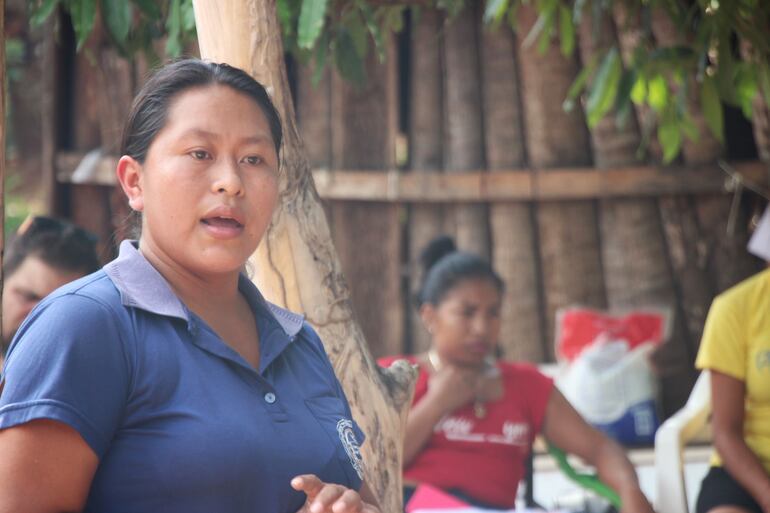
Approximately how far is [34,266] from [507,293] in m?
2.59

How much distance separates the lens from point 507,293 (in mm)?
5387

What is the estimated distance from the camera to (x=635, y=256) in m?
5.30

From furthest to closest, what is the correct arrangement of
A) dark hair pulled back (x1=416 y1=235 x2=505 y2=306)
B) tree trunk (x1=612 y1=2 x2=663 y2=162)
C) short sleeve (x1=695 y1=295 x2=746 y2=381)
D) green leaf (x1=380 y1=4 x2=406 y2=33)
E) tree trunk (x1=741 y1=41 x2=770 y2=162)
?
tree trunk (x1=612 y1=2 x2=663 y2=162) < tree trunk (x1=741 y1=41 x2=770 y2=162) < dark hair pulled back (x1=416 y1=235 x2=505 y2=306) < green leaf (x1=380 y1=4 x2=406 y2=33) < short sleeve (x1=695 y1=295 x2=746 y2=381)

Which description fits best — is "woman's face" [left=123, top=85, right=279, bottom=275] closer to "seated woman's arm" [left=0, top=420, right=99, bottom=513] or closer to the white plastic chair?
"seated woman's arm" [left=0, top=420, right=99, bottom=513]

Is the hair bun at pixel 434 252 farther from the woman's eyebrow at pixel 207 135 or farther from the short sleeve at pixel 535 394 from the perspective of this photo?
the woman's eyebrow at pixel 207 135

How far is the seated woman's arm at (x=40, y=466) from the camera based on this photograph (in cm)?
148

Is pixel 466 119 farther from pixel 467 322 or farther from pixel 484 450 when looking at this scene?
pixel 484 450

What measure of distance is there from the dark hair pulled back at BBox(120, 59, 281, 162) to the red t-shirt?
2.33m

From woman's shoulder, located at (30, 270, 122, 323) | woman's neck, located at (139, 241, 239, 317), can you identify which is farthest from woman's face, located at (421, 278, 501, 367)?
woman's shoulder, located at (30, 270, 122, 323)

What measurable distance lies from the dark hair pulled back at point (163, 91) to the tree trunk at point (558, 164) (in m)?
3.58

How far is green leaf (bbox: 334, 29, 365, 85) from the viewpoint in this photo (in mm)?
3545

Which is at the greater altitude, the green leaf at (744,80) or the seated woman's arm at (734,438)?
the green leaf at (744,80)

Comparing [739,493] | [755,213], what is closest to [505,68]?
[755,213]

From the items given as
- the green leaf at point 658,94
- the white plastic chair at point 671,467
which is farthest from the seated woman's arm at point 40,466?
the green leaf at point 658,94
